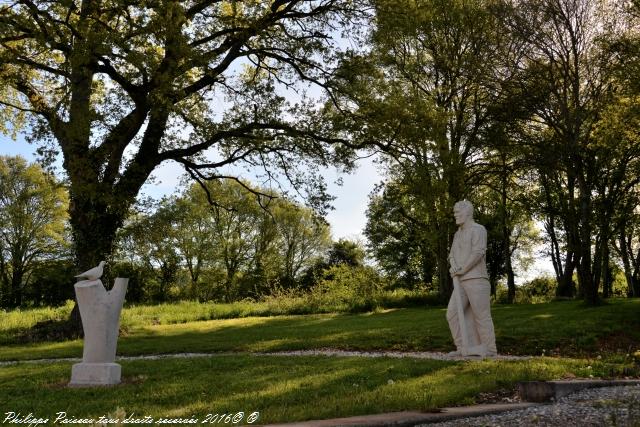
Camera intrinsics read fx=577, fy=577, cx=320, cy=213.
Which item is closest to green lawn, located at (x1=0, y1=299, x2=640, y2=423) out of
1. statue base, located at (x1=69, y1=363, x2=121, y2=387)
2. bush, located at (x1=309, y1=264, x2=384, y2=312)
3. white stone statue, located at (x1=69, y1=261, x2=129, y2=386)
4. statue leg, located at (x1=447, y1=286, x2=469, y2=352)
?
statue base, located at (x1=69, y1=363, x2=121, y2=387)

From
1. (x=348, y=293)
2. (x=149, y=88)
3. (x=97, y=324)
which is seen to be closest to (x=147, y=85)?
(x=149, y=88)

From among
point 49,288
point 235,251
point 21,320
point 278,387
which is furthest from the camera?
point 235,251

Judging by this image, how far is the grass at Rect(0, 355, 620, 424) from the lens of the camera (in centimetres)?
659

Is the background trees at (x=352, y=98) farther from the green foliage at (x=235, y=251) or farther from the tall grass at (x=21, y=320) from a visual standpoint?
the green foliage at (x=235, y=251)

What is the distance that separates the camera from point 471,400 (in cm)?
710

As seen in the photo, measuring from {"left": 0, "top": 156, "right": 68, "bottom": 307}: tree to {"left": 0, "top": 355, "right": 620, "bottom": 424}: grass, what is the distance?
42497 mm

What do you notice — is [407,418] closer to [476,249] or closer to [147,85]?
[476,249]

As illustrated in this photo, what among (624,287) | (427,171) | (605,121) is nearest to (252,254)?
(624,287)

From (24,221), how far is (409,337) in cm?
4363

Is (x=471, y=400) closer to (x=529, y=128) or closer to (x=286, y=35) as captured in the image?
(x=286, y=35)

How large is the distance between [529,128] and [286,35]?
11151 millimetres

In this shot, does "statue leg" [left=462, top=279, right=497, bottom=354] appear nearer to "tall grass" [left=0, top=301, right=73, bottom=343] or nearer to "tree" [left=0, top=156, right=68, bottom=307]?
"tall grass" [left=0, top=301, right=73, bottom=343]

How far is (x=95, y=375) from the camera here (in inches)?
367

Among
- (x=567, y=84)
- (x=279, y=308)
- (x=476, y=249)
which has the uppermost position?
(x=567, y=84)
